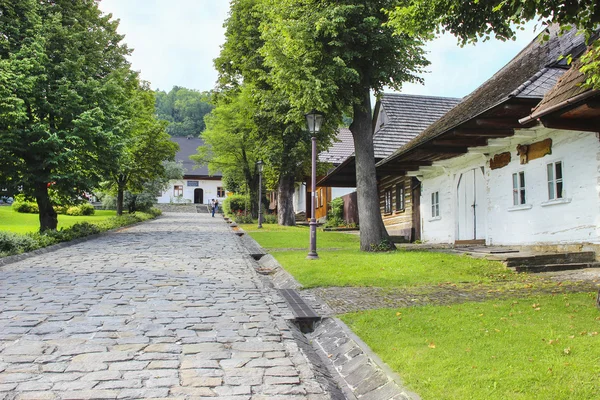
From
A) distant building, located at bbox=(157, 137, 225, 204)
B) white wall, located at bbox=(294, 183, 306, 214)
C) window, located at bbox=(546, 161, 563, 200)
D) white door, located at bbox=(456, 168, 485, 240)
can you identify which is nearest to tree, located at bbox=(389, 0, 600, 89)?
window, located at bbox=(546, 161, 563, 200)

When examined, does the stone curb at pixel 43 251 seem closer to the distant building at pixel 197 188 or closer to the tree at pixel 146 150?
the tree at pixel 146 150

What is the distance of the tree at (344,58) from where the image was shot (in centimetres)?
1302

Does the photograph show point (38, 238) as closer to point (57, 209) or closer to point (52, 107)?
point (52, 107)

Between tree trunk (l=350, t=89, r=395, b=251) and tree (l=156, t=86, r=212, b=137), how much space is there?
7619 cm

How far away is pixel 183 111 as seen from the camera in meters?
95.8

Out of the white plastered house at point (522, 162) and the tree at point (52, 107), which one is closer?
the white plastered house at point (522, 162)

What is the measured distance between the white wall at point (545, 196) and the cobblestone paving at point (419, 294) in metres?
2.19

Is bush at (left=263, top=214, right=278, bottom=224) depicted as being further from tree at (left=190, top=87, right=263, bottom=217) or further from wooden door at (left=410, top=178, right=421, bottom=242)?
wooden door at (left=410, top=178, right=421, bottom=242)

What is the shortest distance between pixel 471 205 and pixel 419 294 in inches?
348

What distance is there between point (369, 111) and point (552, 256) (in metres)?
6.77

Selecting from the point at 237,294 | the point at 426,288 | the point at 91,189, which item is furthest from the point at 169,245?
the point at 426,288

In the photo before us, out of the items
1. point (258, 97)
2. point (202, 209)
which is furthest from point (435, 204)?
point (202, 209)

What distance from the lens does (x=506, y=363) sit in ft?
13.8

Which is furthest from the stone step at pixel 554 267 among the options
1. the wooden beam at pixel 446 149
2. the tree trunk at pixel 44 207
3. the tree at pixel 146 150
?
the tree at pixel 146 150
